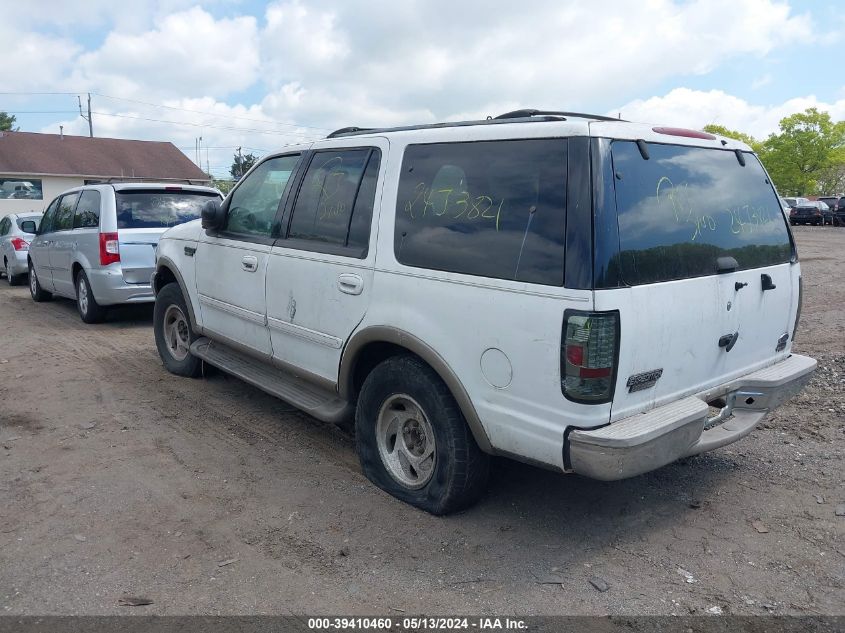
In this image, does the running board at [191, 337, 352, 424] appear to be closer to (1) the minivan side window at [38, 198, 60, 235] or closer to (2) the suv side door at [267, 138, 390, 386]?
(2) the suv side door at [267, 138, 390, 386]

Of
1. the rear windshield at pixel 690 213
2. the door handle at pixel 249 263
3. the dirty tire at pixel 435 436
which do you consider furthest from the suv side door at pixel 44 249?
the rear windshield at pixel 690 213

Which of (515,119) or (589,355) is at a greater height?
(515,119)

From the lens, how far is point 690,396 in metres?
3.57

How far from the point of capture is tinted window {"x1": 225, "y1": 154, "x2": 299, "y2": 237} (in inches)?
199

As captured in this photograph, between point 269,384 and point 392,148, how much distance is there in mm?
1910

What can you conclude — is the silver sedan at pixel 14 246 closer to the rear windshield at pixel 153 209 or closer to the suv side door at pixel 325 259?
the rear windshield at pixel 153 209

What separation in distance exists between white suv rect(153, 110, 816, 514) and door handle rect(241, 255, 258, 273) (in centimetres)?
11

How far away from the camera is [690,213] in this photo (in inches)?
144

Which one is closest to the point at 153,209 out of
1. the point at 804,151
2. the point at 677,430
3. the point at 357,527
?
the point at 357,527

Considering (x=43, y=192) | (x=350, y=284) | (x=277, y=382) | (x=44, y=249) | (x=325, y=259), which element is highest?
(x=43, y=192)

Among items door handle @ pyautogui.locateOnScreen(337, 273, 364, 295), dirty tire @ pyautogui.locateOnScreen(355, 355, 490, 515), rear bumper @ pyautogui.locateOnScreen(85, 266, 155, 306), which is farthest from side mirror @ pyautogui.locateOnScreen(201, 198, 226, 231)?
rear bumper @ pyautogui.locateOnScreen(85, 266, 155, 306)

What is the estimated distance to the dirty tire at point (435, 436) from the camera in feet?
11.9

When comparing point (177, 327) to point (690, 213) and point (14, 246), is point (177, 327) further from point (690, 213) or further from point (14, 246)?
point (14, 246)

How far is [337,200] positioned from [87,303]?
6.23 metres
